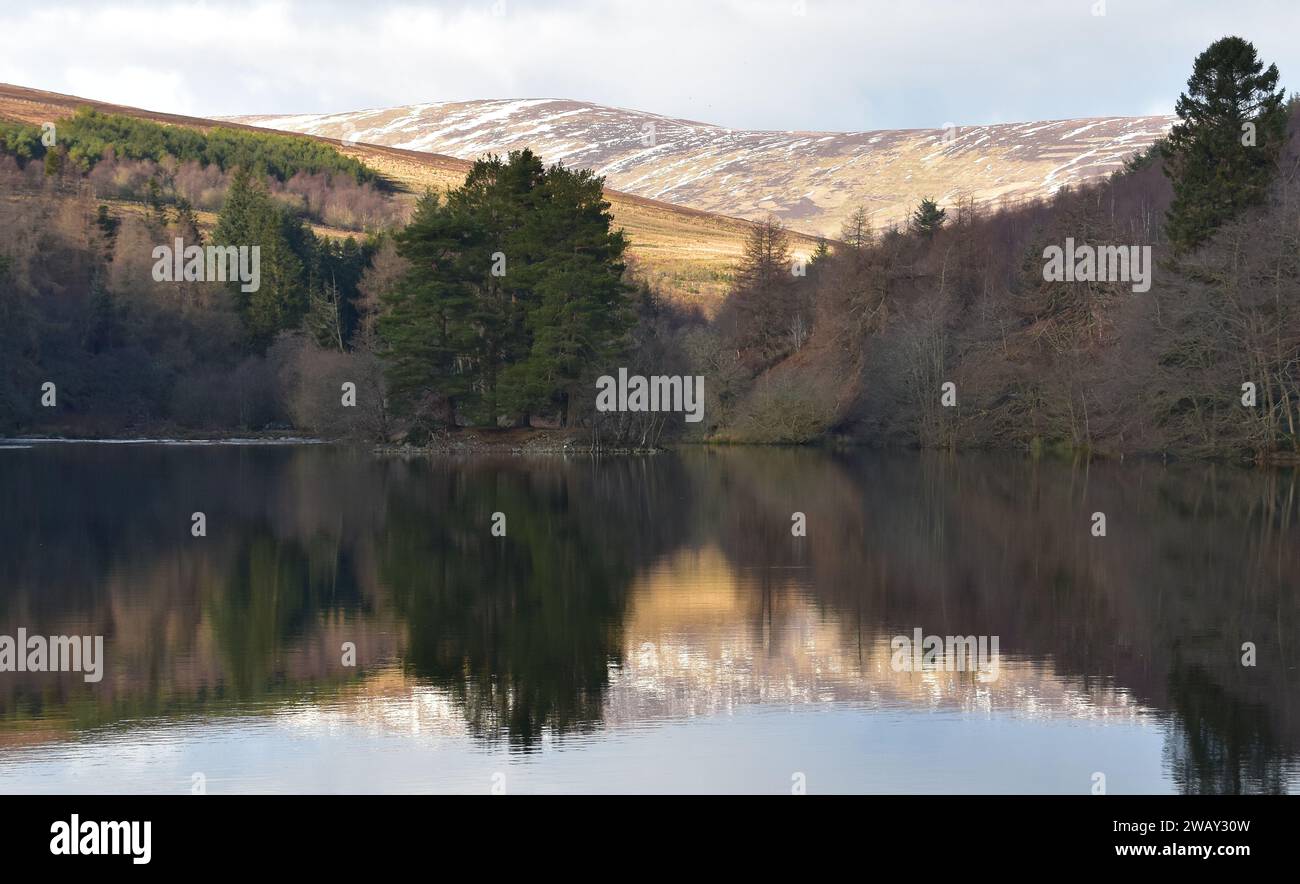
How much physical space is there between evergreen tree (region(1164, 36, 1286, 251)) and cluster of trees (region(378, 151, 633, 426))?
2000cm

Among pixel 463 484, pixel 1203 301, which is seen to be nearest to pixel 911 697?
pixel 463 484

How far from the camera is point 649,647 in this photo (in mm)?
12727

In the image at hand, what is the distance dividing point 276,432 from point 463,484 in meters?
36.2

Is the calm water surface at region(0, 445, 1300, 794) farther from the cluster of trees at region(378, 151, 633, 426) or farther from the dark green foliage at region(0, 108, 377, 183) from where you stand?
the dark green foliage at region(0, 108, 377, 183)

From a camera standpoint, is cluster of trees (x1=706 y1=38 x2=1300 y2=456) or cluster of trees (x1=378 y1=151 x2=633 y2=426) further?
cluster of trees (x1=378 y1=151 x2=633 y2=426)

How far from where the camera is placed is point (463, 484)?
34.5 meters

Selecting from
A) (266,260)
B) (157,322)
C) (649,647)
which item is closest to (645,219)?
(266,260)

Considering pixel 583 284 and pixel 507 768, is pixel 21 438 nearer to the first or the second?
pixel 583 284

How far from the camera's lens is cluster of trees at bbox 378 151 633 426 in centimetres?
5100

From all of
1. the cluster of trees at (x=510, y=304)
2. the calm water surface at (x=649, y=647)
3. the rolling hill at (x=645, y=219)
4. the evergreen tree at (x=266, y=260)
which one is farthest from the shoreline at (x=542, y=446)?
the rolling hill at (x=645, y=219)

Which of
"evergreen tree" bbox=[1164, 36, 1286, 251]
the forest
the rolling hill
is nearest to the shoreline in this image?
the forest

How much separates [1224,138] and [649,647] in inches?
1574

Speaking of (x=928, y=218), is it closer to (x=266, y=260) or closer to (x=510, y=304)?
(x=510, y=304)

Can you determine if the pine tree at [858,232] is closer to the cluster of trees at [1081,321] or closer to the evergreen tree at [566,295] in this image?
the cluster of trees at [1081,321]
